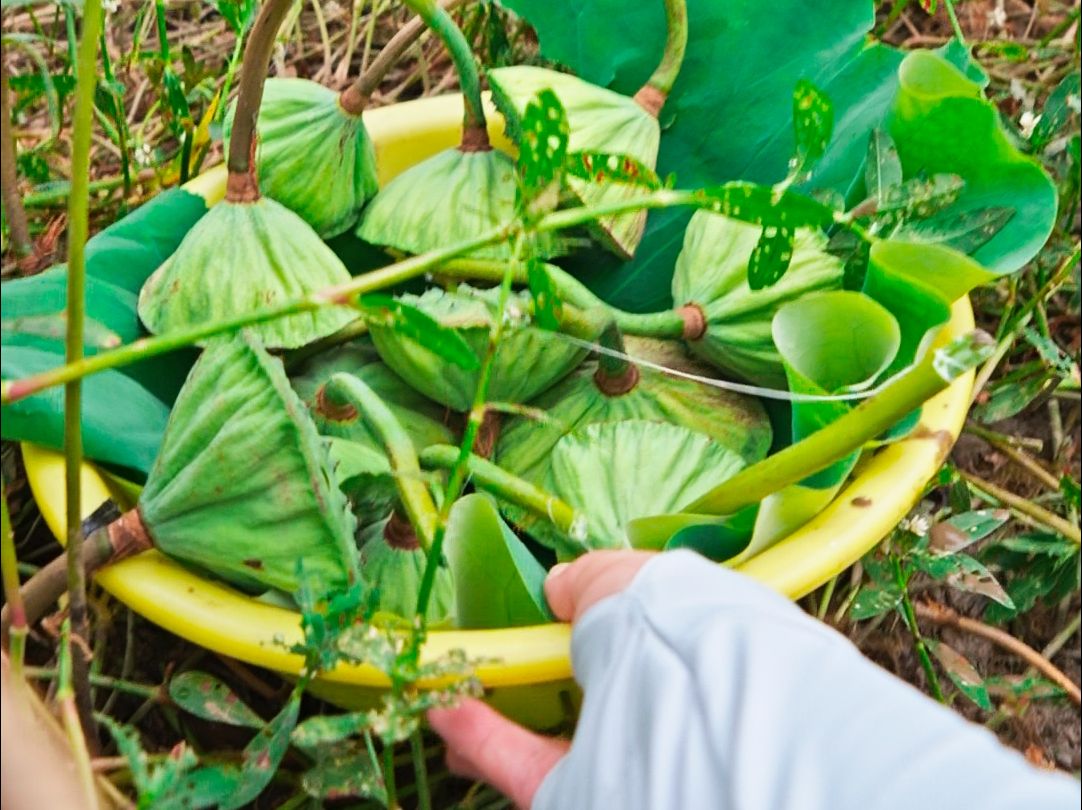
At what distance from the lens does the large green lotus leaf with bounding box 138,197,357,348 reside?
1.89ft

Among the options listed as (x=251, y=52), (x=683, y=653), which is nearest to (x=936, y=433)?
(x=683, y=653)

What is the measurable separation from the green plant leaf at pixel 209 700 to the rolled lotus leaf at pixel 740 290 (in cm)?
29

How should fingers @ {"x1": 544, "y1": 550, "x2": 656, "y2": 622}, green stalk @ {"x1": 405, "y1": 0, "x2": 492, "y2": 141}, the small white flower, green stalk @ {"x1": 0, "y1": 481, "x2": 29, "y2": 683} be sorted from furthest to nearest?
1. the small white flower
2. green stalk @ {"x1": 405, "y1": 0, "x2": 492, "y2": 141}
3. fingers @ {"x1": 544, "y1": 550, "x2": 656, "y2": 622}
4. green stalk @ {"x1": 0, "y1": 481, "x2": 29, "y2": 683}

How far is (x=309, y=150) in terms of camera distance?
2.11 feet

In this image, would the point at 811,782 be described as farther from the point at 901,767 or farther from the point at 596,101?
the point at 596,101

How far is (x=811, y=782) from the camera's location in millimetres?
379

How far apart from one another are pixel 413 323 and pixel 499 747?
0.21 meters

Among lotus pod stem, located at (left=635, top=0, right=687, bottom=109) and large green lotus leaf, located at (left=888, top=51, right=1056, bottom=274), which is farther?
lotus pod stem, located at (left=635, top=0, right=687, bottom=109)

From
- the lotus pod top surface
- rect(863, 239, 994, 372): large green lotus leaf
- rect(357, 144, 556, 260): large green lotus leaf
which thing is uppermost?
rect(357, 144, 556, 260): large green lotus leaf

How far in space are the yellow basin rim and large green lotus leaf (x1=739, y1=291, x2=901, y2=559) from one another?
14mm

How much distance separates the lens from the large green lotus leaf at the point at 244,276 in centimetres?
58

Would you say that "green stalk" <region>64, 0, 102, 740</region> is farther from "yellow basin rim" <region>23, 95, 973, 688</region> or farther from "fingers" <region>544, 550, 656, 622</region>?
"fingers" <region>544, 550, 656, 622</region>

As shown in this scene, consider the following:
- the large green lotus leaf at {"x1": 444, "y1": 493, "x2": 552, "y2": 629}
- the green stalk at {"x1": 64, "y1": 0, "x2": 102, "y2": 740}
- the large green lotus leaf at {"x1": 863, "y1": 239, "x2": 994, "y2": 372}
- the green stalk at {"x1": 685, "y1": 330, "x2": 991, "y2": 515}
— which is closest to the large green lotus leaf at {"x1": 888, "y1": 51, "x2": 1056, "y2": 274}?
the large green lotus leaf at {"x1": 863, "y1": 239, "x2": 994, "y2": 372}

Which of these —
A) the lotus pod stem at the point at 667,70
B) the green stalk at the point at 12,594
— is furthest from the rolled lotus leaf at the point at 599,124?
the green stalk at the point at 12,594
